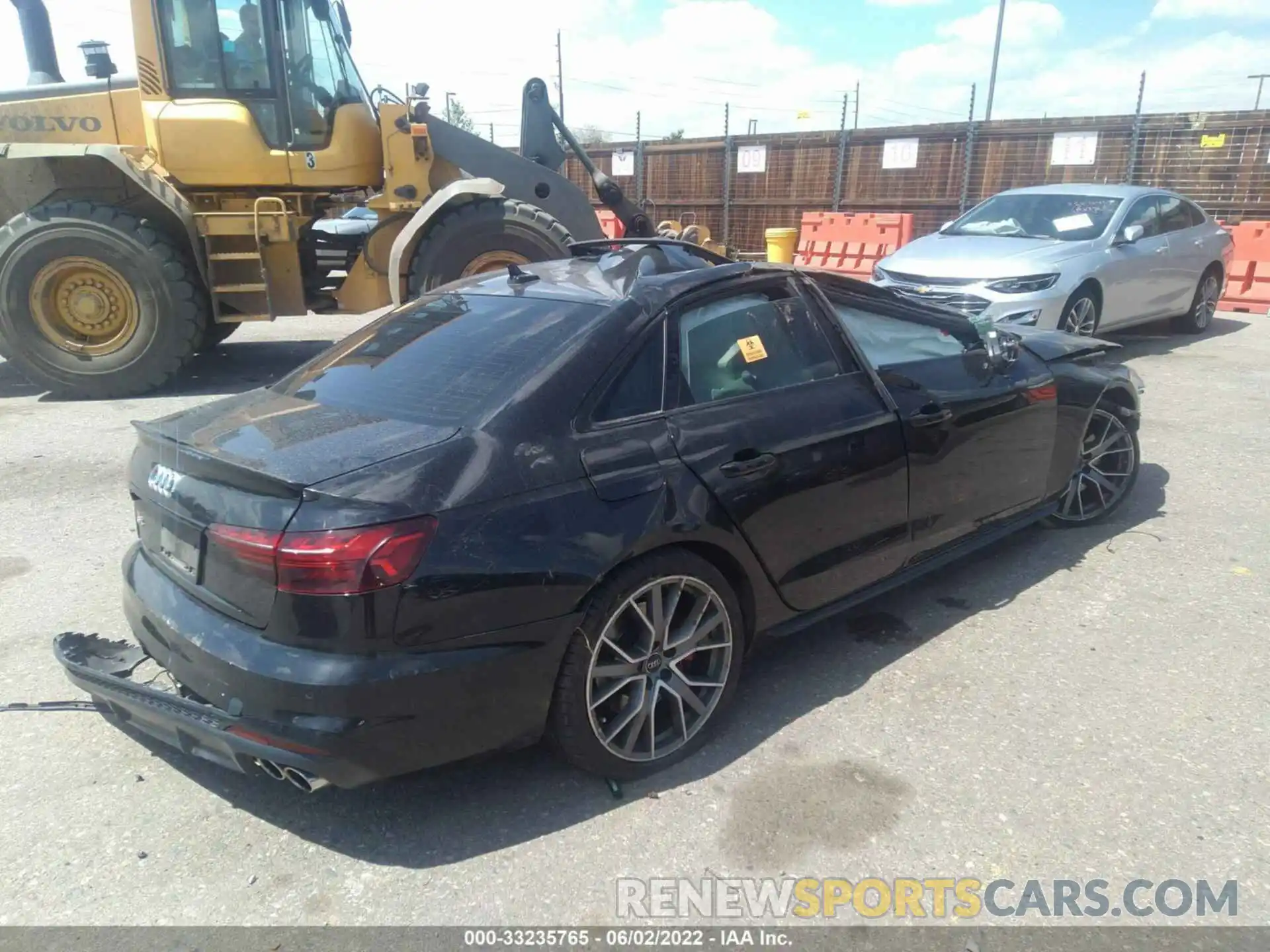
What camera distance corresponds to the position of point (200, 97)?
26.8ft

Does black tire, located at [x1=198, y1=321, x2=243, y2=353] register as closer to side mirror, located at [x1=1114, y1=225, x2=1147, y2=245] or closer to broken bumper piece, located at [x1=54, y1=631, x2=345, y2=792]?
broken bumper piece, located at [x1=54, y1=631, x2=345, y2=792]

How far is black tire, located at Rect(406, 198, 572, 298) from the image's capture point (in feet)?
27.6

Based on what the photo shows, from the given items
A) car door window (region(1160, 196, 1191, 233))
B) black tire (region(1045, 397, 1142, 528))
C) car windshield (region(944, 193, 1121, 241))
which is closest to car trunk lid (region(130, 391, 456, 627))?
black tire (region(1045, 397, 1142, 528))

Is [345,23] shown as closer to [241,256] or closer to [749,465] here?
[241,256]

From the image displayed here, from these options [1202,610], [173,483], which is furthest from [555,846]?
[1202,610]

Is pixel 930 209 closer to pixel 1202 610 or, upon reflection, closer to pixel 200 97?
pixel 200 97

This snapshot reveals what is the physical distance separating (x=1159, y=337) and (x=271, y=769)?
11.5 metres

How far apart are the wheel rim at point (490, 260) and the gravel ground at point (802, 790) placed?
4.84 metres

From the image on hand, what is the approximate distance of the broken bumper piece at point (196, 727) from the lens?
2457 millimetres

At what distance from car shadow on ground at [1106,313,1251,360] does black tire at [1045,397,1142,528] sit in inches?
202

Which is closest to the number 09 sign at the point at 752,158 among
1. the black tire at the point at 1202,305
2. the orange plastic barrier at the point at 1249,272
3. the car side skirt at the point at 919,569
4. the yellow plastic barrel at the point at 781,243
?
the yellow plastic barrel at the point at 781,243

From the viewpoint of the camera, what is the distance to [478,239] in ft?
27.8

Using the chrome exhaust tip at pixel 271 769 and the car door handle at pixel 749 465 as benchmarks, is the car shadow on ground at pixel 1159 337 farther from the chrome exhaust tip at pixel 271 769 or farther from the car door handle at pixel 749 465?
the chrome exhaust tip at pixel 271 769

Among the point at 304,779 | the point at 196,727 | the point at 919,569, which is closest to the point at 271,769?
the point at 304,779
